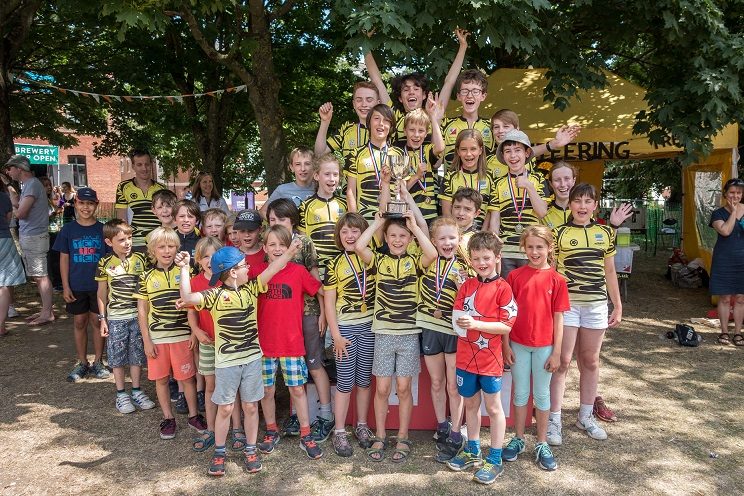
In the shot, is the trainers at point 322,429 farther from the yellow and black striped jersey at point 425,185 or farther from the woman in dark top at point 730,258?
the woman in dark top at point 730,258

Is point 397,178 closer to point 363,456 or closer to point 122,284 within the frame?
point 363,456

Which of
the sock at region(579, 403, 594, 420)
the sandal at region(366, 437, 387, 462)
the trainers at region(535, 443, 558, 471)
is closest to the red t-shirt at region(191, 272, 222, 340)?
the sandal at region(366, 437, 387, 462)

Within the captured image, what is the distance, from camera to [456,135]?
16.4 feet

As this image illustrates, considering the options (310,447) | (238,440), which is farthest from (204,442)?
(310,447)

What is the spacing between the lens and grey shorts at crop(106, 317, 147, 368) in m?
4.85

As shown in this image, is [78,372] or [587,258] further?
[78,372]

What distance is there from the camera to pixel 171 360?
14.3 ft

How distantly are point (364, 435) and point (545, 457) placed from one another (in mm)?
1298

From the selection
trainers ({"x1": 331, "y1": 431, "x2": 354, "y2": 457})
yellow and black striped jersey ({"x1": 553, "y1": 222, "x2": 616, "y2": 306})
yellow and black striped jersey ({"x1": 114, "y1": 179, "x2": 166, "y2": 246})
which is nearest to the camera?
trainers ({"x1": 331, "y1": 431, "x2": 354, "y2": 457})

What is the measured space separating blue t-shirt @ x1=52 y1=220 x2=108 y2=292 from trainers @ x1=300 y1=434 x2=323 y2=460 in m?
2.95

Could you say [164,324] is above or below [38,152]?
below

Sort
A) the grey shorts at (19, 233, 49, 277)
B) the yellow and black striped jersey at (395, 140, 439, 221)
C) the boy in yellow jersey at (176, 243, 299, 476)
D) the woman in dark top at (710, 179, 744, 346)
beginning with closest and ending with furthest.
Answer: the boy in yellow jersey at (176, 243, 299, 476), the yellow and black striped jersey at (395, 140, 439, 221), the woman in dark top at (710, 179, 744, 346), the grey shorts at (19, 233, 49, 277)

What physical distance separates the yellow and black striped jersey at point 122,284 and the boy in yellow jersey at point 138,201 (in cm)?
85

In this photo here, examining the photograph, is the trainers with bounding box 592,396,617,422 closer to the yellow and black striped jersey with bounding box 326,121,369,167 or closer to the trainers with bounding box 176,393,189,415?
the yellow and black striped jersey with bounding box 326,121,369,167
